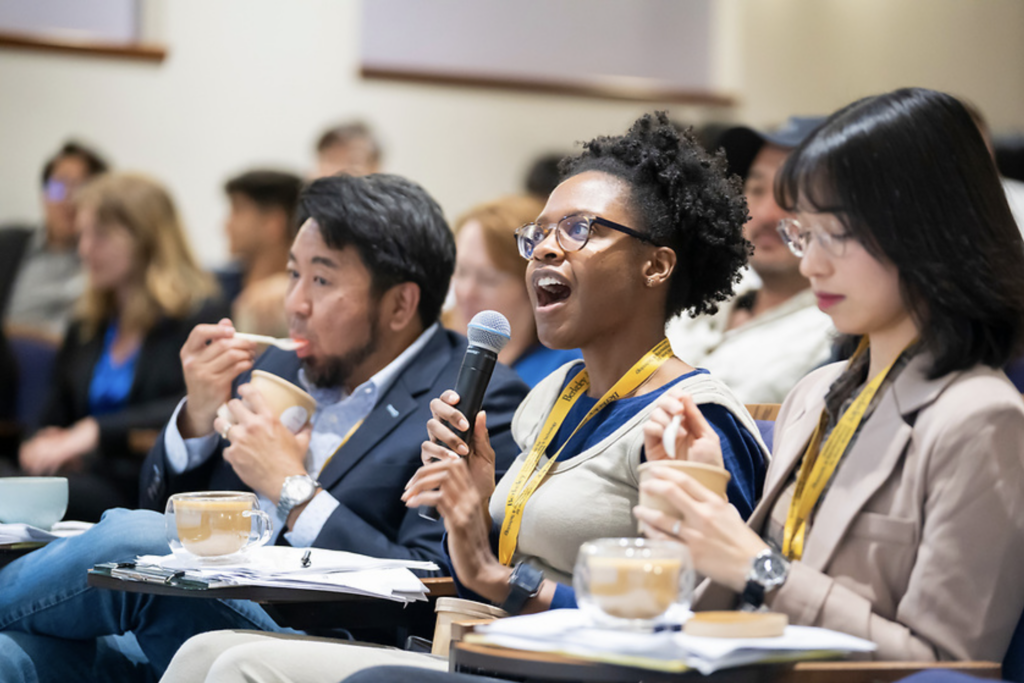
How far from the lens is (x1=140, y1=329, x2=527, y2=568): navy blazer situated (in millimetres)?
2172

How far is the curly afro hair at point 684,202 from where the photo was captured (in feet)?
6.38

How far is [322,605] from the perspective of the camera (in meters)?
1.84

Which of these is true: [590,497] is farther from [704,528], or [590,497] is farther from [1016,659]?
[1016,659]

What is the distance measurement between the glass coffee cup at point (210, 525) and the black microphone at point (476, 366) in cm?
30

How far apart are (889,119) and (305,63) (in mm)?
4667

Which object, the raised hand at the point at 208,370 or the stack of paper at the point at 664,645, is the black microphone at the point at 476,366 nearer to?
the stack of paper at the point at 664,645

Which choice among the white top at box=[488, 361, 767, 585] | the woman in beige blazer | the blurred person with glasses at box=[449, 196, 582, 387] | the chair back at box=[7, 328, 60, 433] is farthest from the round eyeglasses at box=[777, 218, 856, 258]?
the chair back at box=[7, 328, 60, 433]

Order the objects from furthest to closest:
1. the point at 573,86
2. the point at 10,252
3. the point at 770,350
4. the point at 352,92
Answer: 1. the point at 573,86
2. the point at 352,92
3. the point at 10,252
4. the point at 770,350

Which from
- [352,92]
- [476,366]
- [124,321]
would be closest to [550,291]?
[476,366]

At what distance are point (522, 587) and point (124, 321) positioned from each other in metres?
2.73

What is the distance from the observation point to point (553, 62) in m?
6.19

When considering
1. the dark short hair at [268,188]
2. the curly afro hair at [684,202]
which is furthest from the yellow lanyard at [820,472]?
the dark short hair at [268,188]

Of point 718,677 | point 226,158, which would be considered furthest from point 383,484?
point 226,158

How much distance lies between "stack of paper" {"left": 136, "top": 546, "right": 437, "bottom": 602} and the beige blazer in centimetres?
64
